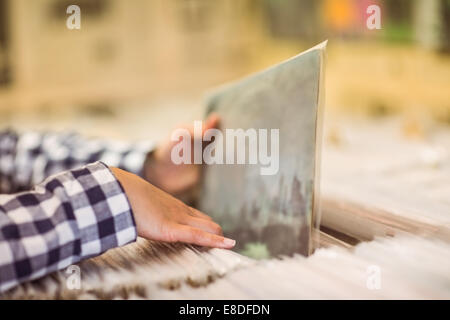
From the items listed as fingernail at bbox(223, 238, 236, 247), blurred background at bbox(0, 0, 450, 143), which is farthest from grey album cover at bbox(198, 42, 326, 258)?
blurred background at bbox(0, 0, 450, 143)

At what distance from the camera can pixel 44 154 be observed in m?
0.77

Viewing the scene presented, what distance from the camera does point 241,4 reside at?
1.90 m

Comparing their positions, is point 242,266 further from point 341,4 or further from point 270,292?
point 341,4

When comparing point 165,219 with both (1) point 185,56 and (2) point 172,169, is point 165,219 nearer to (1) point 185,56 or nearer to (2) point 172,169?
(2) point 172,169

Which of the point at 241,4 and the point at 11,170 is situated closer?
the point at 11,170

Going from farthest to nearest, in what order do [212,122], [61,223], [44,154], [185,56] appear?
[185,56] < [44,154] < [212,122] < [61,223]

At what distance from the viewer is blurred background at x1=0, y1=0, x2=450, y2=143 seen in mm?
1225

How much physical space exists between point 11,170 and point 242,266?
53cm

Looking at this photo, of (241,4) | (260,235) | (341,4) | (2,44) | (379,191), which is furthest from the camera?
(241,4)

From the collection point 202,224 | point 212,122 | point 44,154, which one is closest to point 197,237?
point 202,224

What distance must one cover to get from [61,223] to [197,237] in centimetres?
10

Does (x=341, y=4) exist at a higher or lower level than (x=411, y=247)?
higher

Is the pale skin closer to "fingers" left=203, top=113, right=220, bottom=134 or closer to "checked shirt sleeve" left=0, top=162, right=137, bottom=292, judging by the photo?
"checked shirt sleeve" left=0, top=162, right=137, bottom=292
